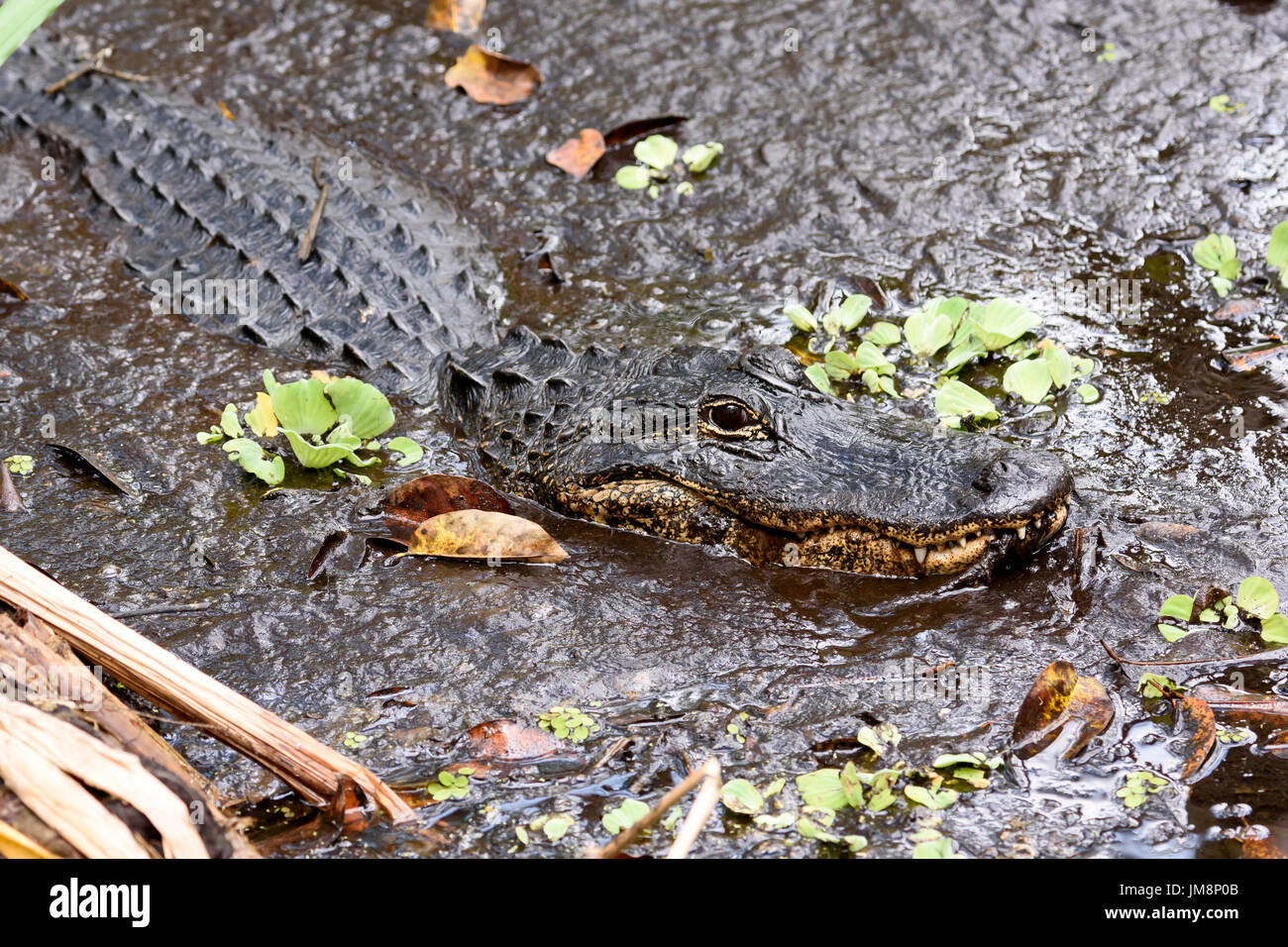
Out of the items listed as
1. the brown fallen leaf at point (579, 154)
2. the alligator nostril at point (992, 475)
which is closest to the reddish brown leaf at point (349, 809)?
the alligator nostril at point (992, 475)

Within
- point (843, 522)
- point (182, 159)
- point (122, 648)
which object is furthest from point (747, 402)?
point (182, 159)

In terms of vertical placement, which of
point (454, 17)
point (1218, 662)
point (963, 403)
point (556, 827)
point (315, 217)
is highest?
point (454, 17)

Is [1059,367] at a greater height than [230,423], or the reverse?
[1059,367]

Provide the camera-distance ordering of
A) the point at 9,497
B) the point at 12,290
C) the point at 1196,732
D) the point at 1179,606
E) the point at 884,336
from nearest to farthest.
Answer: the point at 1196,732 < the point at 1179,606 < the point at 9,497 < the point at 884,336 < the point at 12,290

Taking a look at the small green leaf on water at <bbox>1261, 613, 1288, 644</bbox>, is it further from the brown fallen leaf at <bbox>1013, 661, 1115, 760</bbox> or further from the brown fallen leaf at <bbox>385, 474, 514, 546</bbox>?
the brown fallen leaf at <bbox>385, 474, 514, 546</bbox>

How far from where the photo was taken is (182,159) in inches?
222

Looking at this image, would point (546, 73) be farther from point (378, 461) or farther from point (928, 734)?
point (928, 734)

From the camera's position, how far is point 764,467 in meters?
3.57

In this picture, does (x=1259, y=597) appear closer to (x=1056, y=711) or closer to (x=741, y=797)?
(x=1056, y=711)

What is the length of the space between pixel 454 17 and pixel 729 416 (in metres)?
4.58

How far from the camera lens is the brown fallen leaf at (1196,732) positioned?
2.75 m

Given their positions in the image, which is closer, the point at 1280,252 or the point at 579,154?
the point at 1280,252

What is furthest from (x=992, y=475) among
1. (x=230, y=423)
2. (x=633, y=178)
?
(x=633, y=178)

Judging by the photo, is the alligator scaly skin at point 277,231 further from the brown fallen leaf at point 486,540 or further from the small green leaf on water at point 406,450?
the brown fallen leaf at point 486,540
